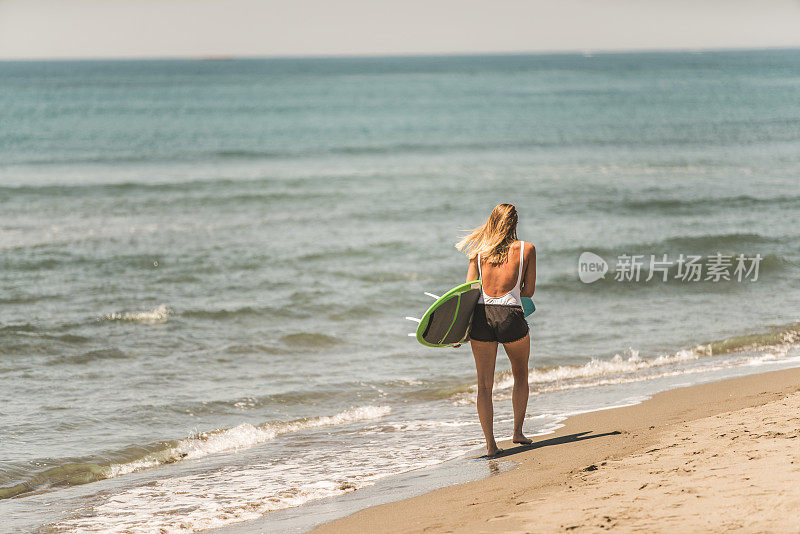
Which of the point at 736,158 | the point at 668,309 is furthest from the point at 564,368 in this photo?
the point at 736,158

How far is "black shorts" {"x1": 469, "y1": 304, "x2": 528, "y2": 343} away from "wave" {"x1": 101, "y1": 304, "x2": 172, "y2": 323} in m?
7.81

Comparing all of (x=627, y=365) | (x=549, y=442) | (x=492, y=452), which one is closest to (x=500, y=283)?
(x=492, y=452)

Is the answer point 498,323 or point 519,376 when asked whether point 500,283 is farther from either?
point 519,376

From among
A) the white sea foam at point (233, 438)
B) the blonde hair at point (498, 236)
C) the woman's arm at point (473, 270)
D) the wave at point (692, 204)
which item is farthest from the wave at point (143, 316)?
the wave at point (692, 204)

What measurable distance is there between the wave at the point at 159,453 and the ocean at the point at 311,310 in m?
0.03

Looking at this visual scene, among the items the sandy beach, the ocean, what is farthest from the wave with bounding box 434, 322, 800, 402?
the sandy beach

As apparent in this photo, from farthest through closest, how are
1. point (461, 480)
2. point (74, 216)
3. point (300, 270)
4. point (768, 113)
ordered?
1. point (768, 113)
2. point (74, 216)
3. point (300, 270)
4. point (461, 480)

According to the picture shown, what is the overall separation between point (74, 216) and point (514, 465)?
1881 centimetres

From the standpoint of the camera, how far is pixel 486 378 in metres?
6.22

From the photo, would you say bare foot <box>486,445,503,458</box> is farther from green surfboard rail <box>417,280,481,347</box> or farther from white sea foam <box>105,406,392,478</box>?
white sea foam <box>105,406,392,478</box>

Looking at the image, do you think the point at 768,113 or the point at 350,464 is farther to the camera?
the point at 768,113

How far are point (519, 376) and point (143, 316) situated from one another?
811cm

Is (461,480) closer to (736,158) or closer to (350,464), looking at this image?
(350,464)

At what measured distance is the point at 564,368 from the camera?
9984mm
